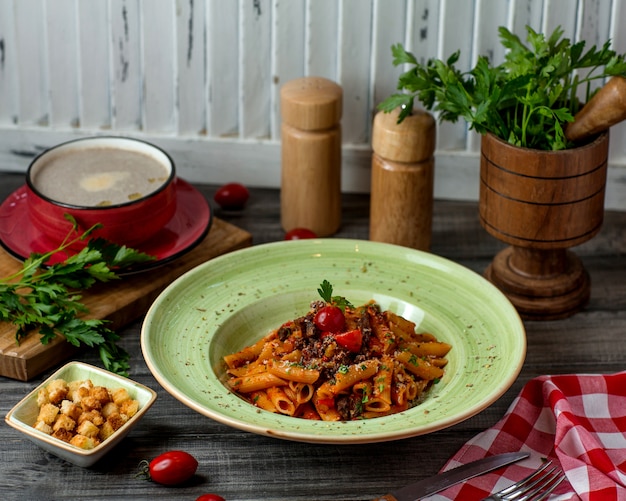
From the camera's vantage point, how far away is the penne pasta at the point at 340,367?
153cm

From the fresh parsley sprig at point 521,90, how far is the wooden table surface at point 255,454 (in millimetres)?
378

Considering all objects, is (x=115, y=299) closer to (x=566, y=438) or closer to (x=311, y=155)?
(x=311, y=155)

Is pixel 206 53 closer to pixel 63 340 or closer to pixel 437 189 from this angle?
pixel 437 189

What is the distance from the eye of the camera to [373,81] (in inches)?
86.2

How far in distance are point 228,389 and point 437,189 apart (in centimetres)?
92

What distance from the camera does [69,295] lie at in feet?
6.00

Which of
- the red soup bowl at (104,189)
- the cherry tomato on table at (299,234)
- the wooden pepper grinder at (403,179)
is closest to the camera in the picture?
the red soup bowl at (104,189)

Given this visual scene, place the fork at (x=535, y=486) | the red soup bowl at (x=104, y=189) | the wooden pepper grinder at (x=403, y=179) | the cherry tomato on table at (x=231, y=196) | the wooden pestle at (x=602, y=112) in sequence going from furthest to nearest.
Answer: the cherry tomato on table at (x=231, y=196), the wooden pepper grinder at (x=403, y=179), the red soup bowl at (x=104, y=189), the wooden pestle at (x=602, y=112), the fork at (x=535, y=486)

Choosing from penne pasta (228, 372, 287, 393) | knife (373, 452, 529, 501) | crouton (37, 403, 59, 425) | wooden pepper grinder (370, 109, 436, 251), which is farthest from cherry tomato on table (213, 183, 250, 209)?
knife (373, 452, 529, 501)

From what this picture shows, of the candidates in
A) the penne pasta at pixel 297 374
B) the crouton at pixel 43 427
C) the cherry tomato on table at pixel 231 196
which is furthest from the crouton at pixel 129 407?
the cherry tomato on table at pixel 231 196

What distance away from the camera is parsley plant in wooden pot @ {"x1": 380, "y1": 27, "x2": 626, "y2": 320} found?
171 centimetres

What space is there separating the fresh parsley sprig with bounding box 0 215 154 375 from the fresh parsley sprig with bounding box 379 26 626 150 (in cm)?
58

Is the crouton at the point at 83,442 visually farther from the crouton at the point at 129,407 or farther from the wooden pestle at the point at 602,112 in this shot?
the wooden pestle at the point at 602,112

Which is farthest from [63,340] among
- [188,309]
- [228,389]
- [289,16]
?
[289,16]
